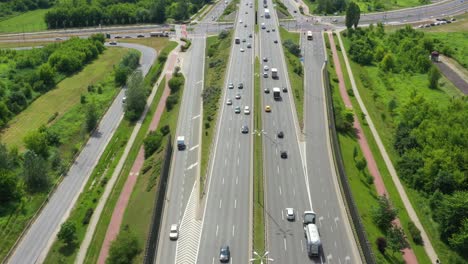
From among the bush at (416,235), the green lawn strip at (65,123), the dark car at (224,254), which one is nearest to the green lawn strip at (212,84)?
the dark car at (224,254)

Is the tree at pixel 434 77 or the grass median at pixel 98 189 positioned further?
the tree at pixel 434 77

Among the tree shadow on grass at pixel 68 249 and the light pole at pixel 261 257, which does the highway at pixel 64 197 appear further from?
the light pole at pixel 261 257

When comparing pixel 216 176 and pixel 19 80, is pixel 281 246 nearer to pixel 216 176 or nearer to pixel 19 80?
pixel 216 176

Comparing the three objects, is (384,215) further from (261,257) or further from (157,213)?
(157,213)

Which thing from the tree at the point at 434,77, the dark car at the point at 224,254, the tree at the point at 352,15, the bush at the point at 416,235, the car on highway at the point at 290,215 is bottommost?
the bush at the point at 416,235

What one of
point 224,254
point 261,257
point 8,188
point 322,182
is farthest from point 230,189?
point 8,188

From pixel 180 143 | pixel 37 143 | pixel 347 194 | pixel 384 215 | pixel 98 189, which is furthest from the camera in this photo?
pixel 37 143
